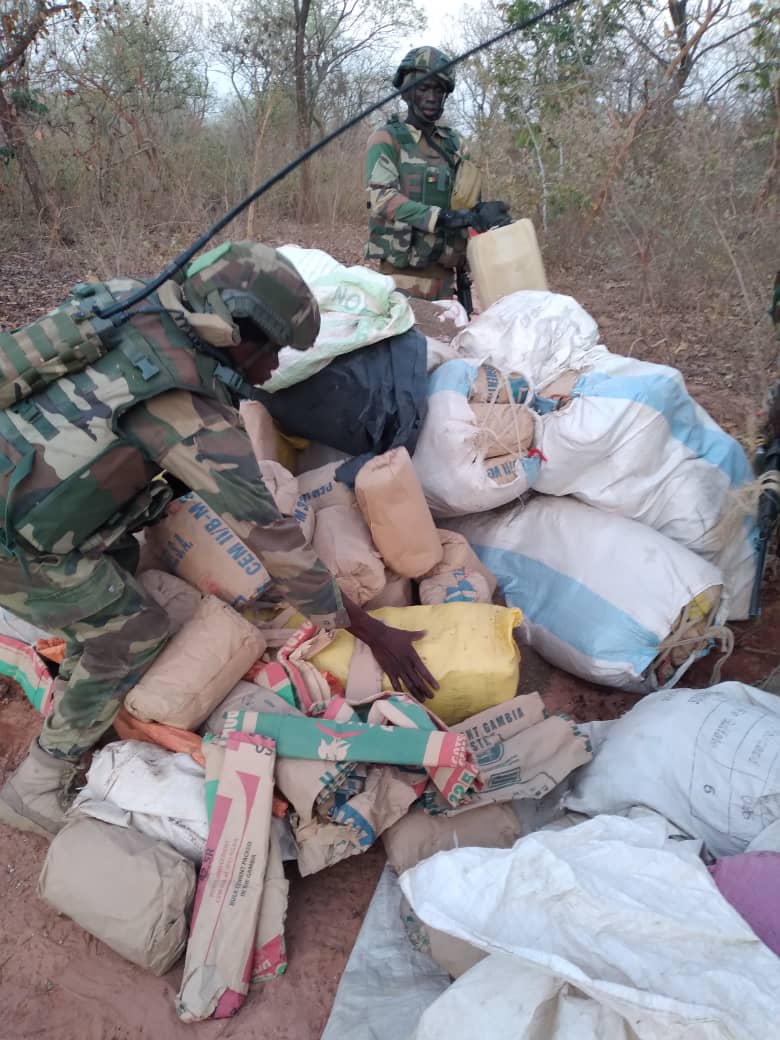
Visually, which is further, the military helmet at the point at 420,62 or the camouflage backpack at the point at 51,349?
the military helmet at the point at 420,62

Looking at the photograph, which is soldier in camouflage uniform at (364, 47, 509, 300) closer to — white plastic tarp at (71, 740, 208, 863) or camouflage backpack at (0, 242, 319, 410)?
camouflage backpack at (0, 242, 319, 410)

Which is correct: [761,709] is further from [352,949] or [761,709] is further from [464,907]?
[352,949]

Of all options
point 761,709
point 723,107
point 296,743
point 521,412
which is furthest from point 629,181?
point 296,743

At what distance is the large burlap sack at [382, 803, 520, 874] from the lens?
1748 millimetres

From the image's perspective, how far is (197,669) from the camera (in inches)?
72.6

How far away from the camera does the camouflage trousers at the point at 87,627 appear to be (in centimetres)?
169

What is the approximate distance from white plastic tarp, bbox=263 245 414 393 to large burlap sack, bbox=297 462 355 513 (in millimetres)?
313

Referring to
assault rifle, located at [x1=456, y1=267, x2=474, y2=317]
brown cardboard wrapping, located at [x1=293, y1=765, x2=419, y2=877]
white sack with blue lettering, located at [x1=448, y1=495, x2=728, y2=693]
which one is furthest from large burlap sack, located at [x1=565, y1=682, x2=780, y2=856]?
assault rifle, located at [x1=456, y1=267, x2=474, y2=317]

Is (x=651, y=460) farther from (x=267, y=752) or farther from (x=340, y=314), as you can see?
(x=267, y=752)

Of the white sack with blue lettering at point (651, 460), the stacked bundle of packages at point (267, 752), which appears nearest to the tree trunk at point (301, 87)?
the white sack with blue lettering at point (651, 460)

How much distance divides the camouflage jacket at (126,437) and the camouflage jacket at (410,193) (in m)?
2.17

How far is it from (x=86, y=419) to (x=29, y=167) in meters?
5.98

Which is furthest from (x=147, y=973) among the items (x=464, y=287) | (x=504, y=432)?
(x=464, y=287)

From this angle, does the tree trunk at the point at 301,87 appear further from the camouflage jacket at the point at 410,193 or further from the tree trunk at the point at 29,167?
the camouflage jacket at the point at 410,193
